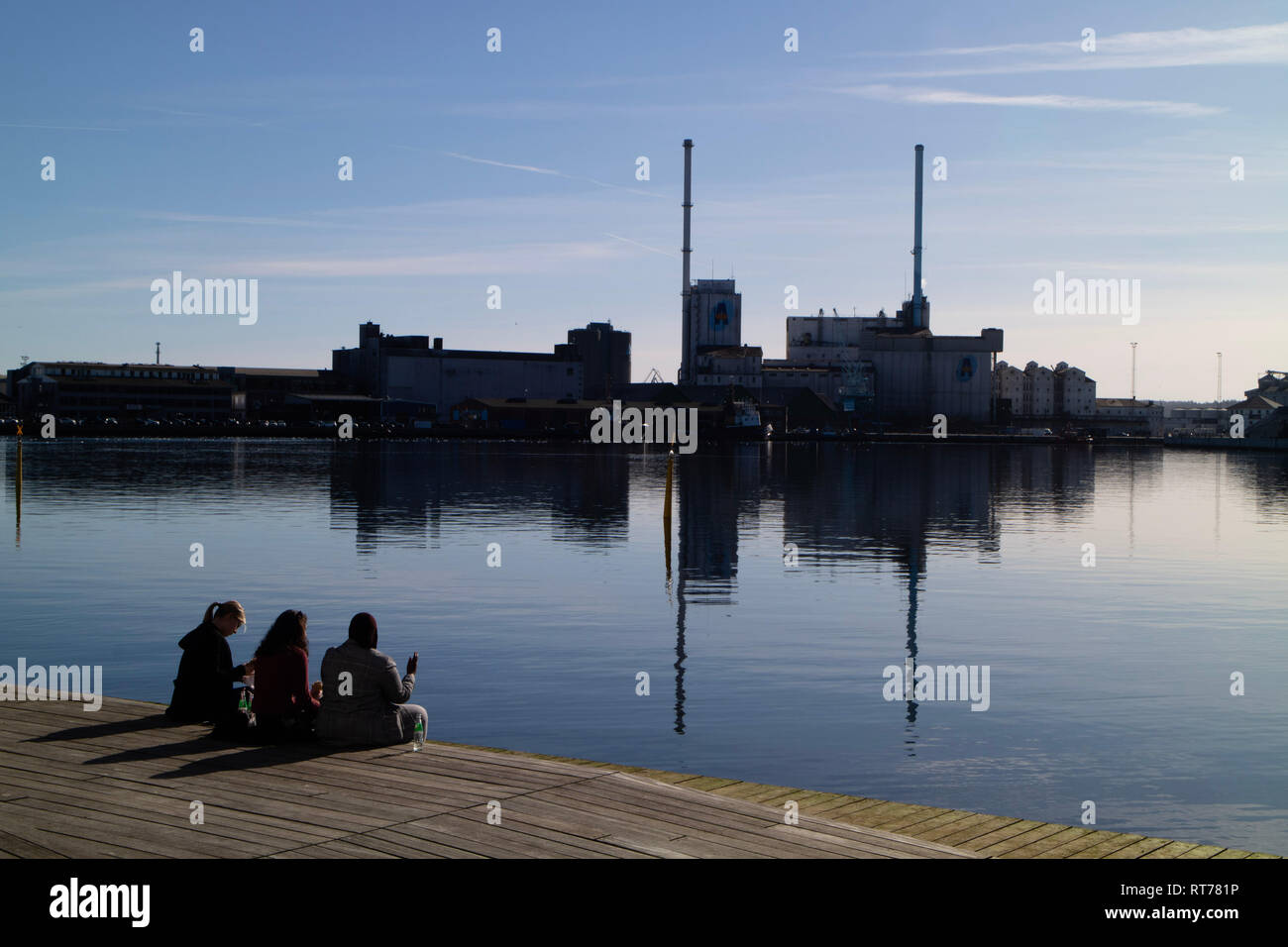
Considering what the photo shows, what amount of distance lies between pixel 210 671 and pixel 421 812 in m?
4.25

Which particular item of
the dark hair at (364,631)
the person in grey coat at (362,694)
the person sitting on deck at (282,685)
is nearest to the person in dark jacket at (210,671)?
the person sitting on deck at (282,685)

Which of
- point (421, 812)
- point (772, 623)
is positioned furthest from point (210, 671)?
point (772, 623)

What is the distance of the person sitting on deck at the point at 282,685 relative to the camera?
41.0ft

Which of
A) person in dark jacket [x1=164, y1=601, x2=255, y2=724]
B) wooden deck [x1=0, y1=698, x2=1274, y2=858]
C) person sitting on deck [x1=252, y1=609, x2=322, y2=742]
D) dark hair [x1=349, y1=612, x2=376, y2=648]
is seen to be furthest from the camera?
person in dark jacket [x1=164, y1=601, x2=255, y2=724]

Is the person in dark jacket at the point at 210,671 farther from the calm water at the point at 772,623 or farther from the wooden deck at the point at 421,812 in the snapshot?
the calm water at the point at 772,623

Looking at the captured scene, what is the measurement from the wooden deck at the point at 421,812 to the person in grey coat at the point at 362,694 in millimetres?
235

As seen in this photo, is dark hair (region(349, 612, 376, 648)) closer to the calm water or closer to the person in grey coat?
the person in grey coat

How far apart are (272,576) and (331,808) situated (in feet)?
92.1

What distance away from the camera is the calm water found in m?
17.3

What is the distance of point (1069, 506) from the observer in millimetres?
76875

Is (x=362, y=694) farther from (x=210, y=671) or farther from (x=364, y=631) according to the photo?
A: (x=210, y=671)

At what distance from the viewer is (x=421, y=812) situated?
10203mm

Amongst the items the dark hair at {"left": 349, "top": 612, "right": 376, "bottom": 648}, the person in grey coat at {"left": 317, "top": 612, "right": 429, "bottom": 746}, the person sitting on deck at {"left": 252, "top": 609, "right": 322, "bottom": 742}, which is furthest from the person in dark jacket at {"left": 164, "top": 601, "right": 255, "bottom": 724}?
the dark hair at {"left": 349, "top": 612, "right": 376, "bottom": 648}

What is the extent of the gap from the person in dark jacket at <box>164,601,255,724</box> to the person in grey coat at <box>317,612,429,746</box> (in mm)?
1214
